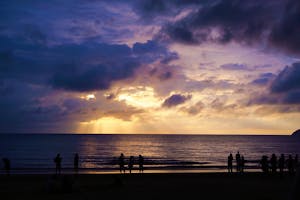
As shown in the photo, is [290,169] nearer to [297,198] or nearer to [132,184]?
[132,184]

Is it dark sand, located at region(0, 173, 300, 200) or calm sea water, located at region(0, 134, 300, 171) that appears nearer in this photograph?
dark sand, located at region(0, 173, 300, 200)

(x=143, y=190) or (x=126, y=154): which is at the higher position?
(x=143, y=190)

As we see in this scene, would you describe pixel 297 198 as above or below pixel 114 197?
above

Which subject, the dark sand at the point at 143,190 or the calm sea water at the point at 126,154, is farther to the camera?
the calm sea water at the point at 126,154

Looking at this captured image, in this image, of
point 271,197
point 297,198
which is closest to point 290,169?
point 271,197

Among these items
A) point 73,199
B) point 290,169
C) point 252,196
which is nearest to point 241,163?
point 290,169

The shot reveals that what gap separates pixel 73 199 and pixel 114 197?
1881mm

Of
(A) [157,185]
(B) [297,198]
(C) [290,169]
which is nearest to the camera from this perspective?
(B) [297,198]

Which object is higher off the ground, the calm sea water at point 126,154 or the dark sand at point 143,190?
the dark sand at point 143,190

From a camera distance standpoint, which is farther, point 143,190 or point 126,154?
point 126,154

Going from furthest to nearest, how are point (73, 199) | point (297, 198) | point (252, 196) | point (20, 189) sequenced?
point (20, 189) → point (252, 196) → point (73, 199) → point (297, 198)

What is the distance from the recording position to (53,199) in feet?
51.2

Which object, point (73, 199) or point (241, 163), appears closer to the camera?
point (73, 199)

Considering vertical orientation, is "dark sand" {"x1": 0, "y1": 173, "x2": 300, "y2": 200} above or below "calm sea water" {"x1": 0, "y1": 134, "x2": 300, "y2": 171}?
above
